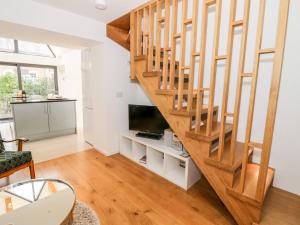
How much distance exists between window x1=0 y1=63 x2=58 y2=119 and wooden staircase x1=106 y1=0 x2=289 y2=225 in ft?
17.0

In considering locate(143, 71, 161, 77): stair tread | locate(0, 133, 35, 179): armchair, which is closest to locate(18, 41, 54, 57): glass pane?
locate(0, 133, 35, 179): armchair

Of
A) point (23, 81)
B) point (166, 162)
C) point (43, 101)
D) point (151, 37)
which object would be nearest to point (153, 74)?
point (151, 37)

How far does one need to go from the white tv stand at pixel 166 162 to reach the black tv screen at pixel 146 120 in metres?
0.19

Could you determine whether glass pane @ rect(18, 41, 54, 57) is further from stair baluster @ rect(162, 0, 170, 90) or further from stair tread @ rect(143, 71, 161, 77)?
stair baluster @ rect(162, 0, 170, 90)

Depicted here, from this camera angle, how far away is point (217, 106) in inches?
93.9

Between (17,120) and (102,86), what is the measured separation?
7.08 ft

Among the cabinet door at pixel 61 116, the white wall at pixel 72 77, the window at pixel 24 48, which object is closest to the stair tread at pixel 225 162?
the cabinet door at pixel 61 116

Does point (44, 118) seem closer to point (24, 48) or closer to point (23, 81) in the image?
point (23, 81)

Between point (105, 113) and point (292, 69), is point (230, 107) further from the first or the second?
point (105, 113)

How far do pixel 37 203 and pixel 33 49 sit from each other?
6216 mm

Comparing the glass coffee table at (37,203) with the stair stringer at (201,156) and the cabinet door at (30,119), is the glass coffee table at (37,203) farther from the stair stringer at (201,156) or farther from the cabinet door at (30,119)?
the cabinet door at (30,119)

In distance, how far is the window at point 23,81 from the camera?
551cm

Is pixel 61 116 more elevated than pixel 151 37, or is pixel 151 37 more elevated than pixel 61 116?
pixel 151 37

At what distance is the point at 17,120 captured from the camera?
3.60 m
